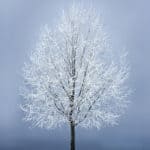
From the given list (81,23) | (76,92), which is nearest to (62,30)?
(81,23)

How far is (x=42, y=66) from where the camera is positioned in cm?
2136

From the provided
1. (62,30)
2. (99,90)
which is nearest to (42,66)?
(62,30)

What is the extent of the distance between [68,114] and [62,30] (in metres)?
5.58

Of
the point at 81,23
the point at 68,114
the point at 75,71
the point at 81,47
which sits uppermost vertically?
the point at 81,23

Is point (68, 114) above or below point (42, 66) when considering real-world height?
below

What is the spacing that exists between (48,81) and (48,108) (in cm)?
174

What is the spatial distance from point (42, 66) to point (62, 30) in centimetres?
274

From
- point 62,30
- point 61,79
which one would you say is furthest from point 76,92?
point 62,30

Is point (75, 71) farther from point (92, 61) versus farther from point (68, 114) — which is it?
point (68, 114)

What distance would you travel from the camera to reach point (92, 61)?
20.8 meters

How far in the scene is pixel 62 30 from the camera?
70.4 ft

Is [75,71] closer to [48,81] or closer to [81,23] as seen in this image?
[48,81]

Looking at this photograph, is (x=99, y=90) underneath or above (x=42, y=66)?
underneath

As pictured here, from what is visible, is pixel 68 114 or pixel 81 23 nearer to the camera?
pixel 68 114
